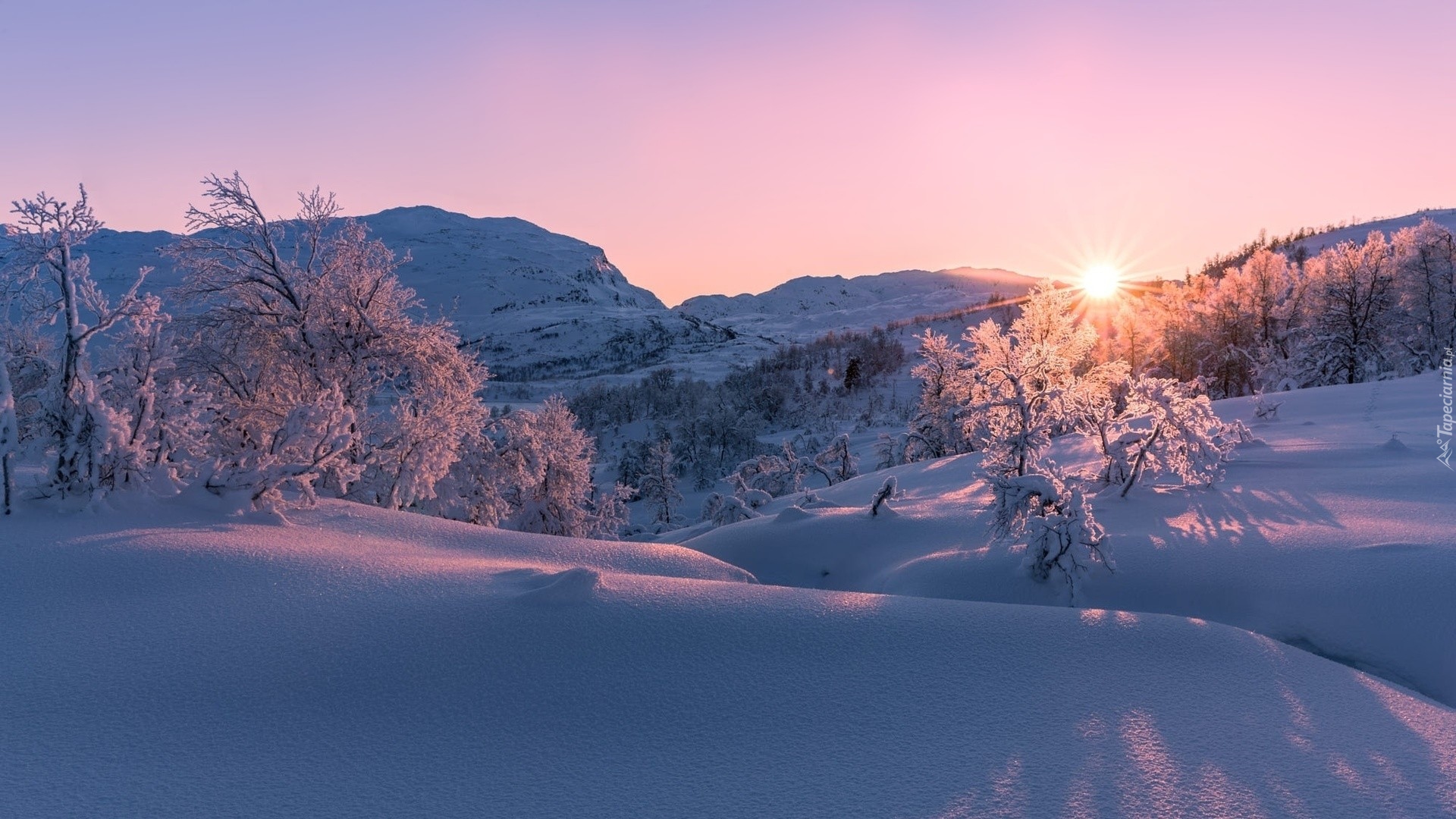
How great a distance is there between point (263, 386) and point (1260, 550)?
48.2 ft

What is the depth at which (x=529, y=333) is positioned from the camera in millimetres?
196625

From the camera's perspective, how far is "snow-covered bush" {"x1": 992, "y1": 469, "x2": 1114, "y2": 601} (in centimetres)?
689

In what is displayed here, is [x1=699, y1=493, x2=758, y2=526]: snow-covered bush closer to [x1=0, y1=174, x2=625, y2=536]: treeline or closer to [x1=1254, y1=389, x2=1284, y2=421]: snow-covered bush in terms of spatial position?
[x1=0, y1=174, x2=625, y2=536]: treeline

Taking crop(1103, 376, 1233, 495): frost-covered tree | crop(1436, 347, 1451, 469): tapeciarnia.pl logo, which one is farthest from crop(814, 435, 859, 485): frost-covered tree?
crop(1436, 347, 1451, 469): tapeciarnia.pl logo

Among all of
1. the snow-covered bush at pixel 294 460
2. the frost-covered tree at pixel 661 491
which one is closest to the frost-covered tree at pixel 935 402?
the frost-covered tree at pixel 661 491

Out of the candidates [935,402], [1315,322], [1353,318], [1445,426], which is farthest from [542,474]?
[1315,322]

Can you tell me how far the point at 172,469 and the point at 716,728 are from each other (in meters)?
6.82

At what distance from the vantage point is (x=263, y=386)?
12.7 metres

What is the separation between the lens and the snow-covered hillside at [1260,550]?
18.1 ft

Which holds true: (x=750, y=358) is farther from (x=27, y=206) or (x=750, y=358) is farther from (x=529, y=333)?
(x=27, y=206)

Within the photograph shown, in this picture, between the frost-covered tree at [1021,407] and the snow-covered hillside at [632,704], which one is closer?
the snow-covered hillside at [632,704]

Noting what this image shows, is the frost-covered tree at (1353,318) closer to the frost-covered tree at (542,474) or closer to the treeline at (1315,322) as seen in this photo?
the treeline at (1315,322)

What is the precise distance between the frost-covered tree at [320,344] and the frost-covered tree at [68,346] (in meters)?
4.00

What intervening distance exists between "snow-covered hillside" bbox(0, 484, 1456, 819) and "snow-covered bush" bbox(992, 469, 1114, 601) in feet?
5.64
